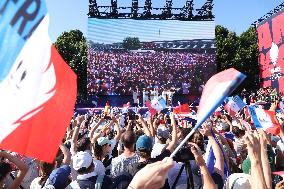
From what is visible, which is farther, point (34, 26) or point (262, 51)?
point (262, 51)

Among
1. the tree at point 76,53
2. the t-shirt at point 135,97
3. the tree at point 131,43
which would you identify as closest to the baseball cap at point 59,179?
the t-shirt at point 135,97

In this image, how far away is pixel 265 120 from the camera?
741cm

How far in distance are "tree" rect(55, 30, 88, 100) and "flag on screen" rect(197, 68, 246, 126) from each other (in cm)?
3850

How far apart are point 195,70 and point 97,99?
26.2ft

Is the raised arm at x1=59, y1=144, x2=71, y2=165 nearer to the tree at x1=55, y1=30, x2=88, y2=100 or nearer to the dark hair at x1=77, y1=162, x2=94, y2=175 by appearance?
the dark hair at x1=77, y1=162, x2=94, y2=175

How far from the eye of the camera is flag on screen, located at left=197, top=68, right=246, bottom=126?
231cm

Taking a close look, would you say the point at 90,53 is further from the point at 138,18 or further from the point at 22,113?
the point at 22,113

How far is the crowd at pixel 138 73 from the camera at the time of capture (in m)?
32.7

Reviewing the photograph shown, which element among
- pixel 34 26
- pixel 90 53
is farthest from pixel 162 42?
pixel 34 26

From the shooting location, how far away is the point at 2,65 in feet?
9.55

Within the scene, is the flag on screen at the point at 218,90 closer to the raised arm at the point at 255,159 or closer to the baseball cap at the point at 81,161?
the raised arm at the point at 255,159

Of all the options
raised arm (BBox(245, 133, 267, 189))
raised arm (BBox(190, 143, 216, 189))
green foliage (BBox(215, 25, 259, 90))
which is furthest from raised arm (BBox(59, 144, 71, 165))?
green foliage (BBox(215, 25, 259, 90))

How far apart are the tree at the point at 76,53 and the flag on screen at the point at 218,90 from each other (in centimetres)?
3850

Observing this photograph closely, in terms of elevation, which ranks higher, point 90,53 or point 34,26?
point 90,53
